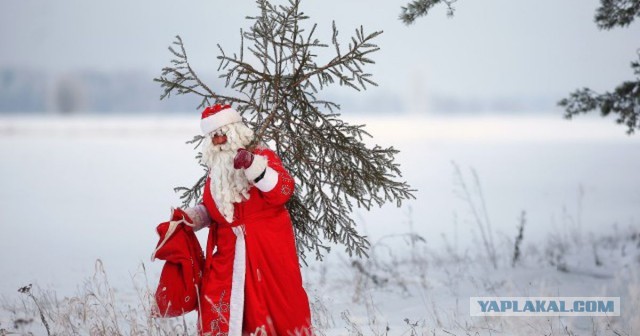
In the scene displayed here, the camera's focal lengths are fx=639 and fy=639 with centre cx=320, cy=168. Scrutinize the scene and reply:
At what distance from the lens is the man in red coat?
4055 millimetres

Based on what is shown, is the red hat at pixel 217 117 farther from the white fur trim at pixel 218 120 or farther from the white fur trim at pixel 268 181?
the white fur trim at pixel 268 181

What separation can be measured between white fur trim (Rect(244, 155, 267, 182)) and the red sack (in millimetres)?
597

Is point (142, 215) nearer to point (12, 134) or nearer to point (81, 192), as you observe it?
point (81, 192)

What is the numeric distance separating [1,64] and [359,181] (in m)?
125

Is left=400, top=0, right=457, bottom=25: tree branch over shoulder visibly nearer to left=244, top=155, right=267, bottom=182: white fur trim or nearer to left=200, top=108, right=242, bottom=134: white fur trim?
left=200, top=108, right=242, bottom=134: white fur trim

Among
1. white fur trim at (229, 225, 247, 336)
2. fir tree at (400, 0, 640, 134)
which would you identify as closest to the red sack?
white fur trim at (229, 225, 247, 336)

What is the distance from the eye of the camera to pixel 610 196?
14672 millimetres

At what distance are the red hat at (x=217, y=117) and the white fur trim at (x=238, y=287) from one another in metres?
0.68

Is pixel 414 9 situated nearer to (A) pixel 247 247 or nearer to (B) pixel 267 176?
(B) pixel 267 176

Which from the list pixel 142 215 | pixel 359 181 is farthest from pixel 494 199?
pixel 359 181

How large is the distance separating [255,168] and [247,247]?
0.54 m

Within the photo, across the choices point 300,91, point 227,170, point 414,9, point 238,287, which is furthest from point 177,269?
point 414,9

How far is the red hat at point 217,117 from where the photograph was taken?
4.18 m

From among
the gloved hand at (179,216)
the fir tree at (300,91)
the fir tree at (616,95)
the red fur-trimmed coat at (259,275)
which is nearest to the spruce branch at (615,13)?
the fir tree at (616,95)
